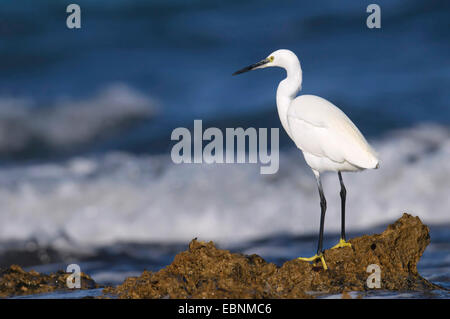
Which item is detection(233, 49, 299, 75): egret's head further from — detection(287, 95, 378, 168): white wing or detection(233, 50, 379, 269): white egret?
detection(287, 95, 378, 168): white wing

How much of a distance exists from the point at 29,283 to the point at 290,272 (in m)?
2.81

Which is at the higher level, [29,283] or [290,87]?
[290,87]

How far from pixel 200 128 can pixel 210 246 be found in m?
11.9

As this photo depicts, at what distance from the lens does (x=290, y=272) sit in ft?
18.6

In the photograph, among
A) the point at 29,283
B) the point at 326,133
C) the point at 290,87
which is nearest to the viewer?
the point at 29,283

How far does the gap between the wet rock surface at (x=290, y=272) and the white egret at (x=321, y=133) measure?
352 millimetres

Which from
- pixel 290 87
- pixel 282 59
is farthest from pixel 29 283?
pixel 282 59

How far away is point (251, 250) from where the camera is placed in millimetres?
11961

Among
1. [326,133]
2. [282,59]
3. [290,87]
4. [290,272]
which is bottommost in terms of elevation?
[290,272]

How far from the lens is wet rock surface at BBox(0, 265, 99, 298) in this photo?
246 inches

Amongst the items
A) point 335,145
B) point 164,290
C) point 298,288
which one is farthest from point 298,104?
point 164,290

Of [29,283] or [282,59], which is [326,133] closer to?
[282,59]

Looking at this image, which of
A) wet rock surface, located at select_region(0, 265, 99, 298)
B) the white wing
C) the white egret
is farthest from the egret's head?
wet rock surface, located at select_region(0, 265, 99, 298)

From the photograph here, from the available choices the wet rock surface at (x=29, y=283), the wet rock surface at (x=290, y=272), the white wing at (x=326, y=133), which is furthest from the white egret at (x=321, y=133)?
the wet rock surface at (x=29, y=283)
